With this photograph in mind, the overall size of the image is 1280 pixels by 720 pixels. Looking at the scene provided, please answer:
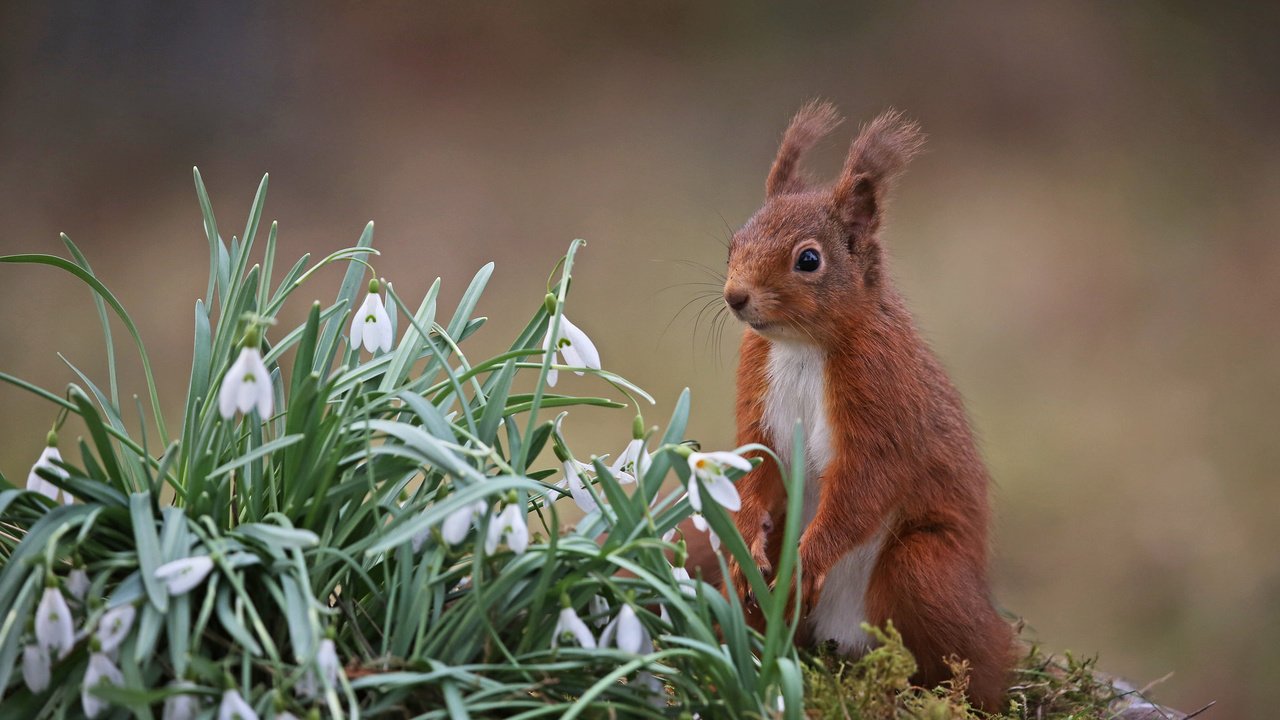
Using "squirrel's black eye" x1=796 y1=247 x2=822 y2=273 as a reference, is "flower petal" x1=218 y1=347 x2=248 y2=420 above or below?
below

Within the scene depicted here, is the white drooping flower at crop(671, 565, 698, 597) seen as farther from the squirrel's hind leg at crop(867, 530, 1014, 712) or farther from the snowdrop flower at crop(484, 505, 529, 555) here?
the squirrel's hind leg at crop(867, 530, 1014, 712)

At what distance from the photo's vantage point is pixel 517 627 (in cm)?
143

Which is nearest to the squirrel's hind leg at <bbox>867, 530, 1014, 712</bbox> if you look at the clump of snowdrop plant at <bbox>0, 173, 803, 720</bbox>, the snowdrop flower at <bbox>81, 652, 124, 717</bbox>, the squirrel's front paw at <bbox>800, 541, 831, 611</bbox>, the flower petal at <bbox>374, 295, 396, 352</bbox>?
the squirrel's front paw at <bbox>800, 541, 831, 611</bbox>

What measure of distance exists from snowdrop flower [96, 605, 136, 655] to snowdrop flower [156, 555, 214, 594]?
0.05 metres

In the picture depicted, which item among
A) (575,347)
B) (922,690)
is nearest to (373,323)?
(575,347)

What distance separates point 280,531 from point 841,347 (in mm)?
952

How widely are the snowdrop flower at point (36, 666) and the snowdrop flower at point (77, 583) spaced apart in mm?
80

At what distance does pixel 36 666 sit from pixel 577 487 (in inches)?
27.4

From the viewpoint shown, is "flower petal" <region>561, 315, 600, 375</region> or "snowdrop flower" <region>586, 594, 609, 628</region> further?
"flower petal" <region>561, 315, 600, 375</region>

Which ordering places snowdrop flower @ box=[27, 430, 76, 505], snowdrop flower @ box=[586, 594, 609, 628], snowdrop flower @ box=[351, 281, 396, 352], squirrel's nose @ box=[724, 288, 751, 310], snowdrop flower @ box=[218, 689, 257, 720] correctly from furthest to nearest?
squirrel's nose @ box=[724, 288, 751, 310]
snowdrop flower @ box=[351, 281, 396, 352]
snowdrop flower @ box=[586, 594, 609, 628]
snowdrop flower @ box=[27, 430, 76, 505]
snowdrop flower @ box=[218, 689, 257, 720]

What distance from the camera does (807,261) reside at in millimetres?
1780

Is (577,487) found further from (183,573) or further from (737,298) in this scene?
(183,573)

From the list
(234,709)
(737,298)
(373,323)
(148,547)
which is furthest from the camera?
(737,298)

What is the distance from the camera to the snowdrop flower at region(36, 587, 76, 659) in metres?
1.15
